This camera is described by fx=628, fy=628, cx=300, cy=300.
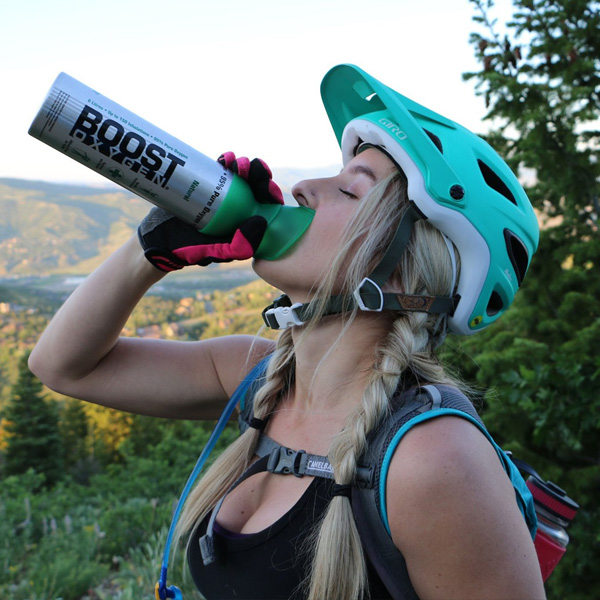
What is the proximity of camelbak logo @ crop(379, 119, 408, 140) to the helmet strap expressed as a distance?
0.30 meters

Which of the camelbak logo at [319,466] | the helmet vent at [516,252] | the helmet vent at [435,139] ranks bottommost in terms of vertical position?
the camelbak logo at [319,466]

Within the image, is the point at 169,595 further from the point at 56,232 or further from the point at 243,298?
the point at 56,232

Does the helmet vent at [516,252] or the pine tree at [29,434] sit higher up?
the helmet vent at [516,252]

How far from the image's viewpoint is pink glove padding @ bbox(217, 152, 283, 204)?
8.21 feet

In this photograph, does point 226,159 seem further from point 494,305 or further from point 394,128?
point 494,305

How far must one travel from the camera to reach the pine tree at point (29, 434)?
11.3 meters

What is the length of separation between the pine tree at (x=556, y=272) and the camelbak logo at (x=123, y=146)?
3.38 metres

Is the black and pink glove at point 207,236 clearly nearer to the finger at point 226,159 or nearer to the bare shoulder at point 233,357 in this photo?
the finger at point 226,159

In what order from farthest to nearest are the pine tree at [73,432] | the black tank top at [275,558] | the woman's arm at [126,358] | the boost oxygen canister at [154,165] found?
the pine tree at [73,432], the woman's arm at [126,358], the boost oxygen canister at [154,165], the black tank top at [275,558]

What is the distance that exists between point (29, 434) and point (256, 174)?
10619 millimetres

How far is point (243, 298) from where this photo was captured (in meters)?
14.3

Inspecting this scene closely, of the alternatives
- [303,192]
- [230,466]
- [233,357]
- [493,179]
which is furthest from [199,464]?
[493,179]

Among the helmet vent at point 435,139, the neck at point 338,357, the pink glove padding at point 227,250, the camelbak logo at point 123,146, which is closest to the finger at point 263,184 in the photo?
the pink glove padding at point 227,250

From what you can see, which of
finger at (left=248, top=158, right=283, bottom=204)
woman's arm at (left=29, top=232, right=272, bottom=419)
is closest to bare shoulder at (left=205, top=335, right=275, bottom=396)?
woman's arm at (left=29, top=232, right=272, bottom=419)
